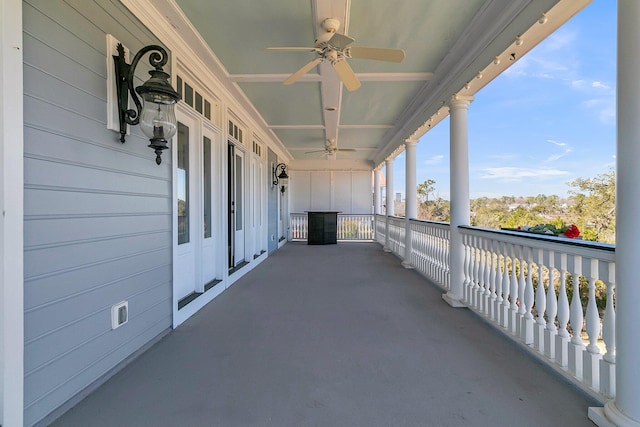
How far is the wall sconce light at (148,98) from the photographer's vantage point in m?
2.01

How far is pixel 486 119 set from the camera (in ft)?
42.9

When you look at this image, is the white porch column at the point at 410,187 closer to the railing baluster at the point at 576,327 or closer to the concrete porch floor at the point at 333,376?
the concrete porch floor at the point at 333,376

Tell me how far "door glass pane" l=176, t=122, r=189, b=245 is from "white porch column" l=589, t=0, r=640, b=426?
10.9ft

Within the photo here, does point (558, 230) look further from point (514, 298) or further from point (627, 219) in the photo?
point (627, 219)

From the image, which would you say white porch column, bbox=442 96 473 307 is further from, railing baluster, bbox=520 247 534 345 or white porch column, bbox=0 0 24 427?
white porch column, bbox=0 0 24 427

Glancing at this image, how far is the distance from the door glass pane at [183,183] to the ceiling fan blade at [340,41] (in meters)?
1.76

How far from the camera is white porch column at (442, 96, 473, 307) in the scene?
3.56 m

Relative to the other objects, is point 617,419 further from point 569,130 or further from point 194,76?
point 569,130

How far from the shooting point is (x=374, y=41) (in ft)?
10.0

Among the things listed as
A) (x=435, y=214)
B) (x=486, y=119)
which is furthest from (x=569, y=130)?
(x=435, y=214)

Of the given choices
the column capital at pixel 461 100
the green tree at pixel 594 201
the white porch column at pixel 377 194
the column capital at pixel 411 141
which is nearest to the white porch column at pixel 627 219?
the column capital at pixel 461 100

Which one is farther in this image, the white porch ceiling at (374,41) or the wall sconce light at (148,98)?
the white porch ceiling at (374,41)

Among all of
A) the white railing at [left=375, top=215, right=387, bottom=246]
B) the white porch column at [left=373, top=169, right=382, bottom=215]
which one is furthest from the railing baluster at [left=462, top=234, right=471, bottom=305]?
the white porch column at [left=373, top=169, right=382, bottom=215]

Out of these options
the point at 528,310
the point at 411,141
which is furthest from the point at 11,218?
the point at 411,141
